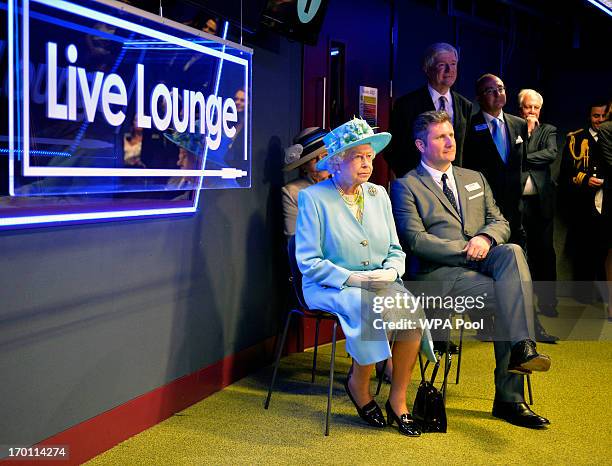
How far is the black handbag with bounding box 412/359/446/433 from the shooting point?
3.93m

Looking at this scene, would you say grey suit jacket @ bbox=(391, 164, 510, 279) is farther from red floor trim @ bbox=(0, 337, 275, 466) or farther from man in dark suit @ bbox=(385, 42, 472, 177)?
red floor trim @ bbox=(0, 337, 275, 466)

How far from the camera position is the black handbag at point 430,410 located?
155 inches

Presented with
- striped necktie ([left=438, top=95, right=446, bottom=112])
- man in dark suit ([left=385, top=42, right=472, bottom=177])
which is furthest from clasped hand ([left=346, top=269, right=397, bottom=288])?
striped necktie ([left=438, top=95, right=446, bottom=112])

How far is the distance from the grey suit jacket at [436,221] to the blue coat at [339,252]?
0.99 ft

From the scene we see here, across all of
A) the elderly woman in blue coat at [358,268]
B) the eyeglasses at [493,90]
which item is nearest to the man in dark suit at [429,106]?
the eyeglasses at [493,90]

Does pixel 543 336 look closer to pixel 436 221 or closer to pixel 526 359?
pixel 436 221

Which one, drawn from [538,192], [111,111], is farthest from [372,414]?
[538,192]

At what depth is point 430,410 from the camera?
12.9ft

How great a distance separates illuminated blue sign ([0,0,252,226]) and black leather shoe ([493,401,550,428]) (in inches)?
69.9

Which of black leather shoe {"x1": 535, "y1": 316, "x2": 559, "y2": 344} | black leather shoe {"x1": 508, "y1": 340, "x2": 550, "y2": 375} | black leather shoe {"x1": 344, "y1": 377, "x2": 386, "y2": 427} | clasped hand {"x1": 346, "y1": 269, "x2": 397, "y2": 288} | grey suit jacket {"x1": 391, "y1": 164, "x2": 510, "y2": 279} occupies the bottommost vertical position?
black leather shoe {"x1": 344, "y1": 377, "x2": 386, "y2": 427}

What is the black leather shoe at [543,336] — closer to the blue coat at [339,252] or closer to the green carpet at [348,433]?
the green carpet at [348,433]

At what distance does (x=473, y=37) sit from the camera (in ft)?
24.9

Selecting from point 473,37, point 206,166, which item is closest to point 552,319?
point 473,37

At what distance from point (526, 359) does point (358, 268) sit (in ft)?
2.92
